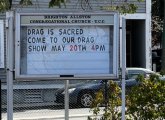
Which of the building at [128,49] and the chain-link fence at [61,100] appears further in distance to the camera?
the building at [128,49]

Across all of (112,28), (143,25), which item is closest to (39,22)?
(112,28)

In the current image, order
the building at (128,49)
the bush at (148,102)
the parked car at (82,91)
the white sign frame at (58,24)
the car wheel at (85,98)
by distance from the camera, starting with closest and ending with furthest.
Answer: the white sign frame at (58,24), the bush at (148,102), the car wheel at (85,98), the building at (128,49), the parked car at (82,91)

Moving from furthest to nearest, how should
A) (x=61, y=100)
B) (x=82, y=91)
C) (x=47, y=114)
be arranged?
(x=82, y=91)
(x=61, y=100)
(x=47, y=114)

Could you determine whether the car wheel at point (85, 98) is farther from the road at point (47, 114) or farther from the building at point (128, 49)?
the building at point (128, 49)

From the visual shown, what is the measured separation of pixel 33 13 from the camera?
7.08 m

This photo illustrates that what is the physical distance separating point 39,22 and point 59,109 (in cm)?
904

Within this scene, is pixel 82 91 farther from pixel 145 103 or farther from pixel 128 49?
pixel 128 49

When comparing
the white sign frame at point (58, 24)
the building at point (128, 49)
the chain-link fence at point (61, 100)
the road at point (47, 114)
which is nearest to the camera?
the white sign frame at point (58, 24)

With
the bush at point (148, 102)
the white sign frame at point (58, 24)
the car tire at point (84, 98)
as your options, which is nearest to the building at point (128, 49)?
the car tire at point (84, 98)

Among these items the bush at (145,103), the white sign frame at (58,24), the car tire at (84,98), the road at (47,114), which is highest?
the white sign frame at (58,24)

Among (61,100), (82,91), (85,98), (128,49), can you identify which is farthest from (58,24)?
(128,49)

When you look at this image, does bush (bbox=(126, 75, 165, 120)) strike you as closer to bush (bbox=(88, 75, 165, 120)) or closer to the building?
bush (bbox=(88, 75, 165, 120))

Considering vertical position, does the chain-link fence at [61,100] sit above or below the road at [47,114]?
above

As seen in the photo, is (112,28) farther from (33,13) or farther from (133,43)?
(133,43)
